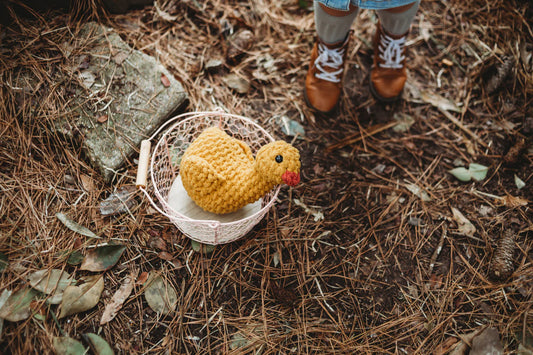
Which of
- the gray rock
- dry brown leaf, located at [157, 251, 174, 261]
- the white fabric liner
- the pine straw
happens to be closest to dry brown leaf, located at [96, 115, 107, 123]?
the gray rock

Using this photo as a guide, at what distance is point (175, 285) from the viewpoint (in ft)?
4.67

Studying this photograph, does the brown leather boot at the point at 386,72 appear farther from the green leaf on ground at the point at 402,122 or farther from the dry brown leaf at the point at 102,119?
the dry brown leaf at the point at 102,119

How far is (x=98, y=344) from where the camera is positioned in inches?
49.9

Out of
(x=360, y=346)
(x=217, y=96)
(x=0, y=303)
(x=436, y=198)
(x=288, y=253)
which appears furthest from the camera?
(x=217, y=96)

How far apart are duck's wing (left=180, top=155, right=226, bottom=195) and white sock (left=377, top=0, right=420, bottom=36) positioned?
1.12 metres

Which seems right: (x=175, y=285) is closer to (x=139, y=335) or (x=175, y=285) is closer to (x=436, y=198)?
(x=139, y=335)

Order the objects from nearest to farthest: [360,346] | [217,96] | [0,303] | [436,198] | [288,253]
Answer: [0,303] < [360,346] < [288,253] < [436,198] < [217,96]

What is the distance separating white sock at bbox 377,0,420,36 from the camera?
1.57m

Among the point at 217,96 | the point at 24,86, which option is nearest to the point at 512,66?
the point at 217,96

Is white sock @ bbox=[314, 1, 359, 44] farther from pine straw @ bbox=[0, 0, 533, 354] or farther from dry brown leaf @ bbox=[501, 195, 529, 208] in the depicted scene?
dry brown leaf @ bbox=[501, 195, 529, 208]

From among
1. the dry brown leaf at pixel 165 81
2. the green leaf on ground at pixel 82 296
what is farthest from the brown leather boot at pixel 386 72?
the green leaf on ground at pixel 82 296

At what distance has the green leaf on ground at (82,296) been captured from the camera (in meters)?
1.29

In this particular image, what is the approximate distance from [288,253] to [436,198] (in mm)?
786

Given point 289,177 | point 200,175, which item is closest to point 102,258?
point 200,175
